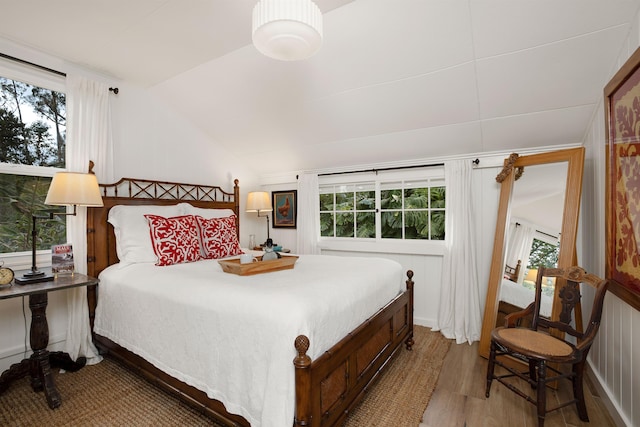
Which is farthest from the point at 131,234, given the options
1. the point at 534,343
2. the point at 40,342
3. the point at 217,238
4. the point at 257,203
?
the point at 534,343

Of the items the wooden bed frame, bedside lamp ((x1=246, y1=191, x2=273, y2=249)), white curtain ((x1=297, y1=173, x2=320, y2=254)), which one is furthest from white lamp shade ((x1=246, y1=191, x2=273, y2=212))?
the wooden bed frame

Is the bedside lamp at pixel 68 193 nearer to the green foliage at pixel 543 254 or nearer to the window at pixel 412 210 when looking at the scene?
the window at pixel 412 210

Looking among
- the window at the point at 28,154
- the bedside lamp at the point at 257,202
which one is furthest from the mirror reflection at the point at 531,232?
the window at the point at 28,154

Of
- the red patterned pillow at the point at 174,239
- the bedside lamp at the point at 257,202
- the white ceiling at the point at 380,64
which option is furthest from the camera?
the bedside lamp at the point at 257,202

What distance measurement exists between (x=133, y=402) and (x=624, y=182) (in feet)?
10.9

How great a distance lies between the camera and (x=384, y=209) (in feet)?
12.6

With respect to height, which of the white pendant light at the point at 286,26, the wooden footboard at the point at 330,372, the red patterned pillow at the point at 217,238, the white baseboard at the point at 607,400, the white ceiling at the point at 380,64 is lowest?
the white baseboard at the point at 607,400

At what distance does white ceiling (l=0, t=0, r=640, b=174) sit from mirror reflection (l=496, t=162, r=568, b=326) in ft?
1.43

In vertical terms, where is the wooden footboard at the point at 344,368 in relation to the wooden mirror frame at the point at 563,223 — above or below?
below

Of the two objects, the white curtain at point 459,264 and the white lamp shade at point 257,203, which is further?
the white lamp shade at point 257,203

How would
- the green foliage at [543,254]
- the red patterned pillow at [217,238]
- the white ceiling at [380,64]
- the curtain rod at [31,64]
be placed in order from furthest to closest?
the red patterned pillow at [217,238], the green foliage at [543,254], the curtain rod at [31,64], the white ceiling at [380,64]

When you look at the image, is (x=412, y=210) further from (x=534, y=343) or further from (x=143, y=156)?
(x=143, y=156)

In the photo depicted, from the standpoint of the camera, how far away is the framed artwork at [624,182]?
1.56 m

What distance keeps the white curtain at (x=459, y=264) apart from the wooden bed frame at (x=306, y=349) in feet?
2.20
